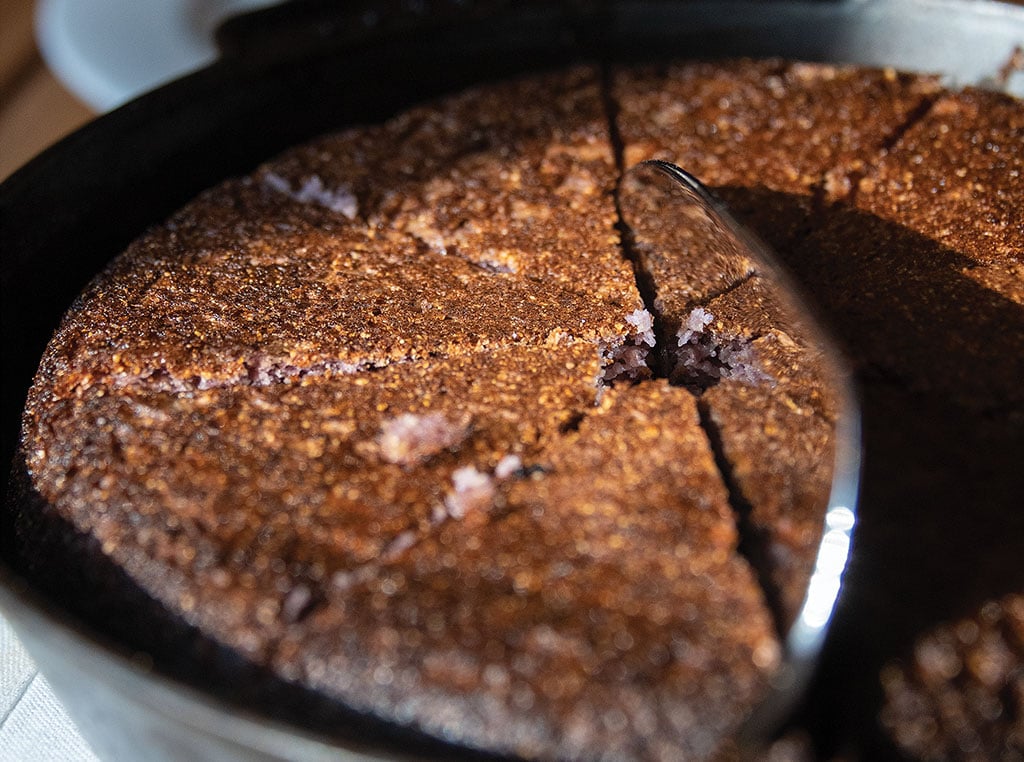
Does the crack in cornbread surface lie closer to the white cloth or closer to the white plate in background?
the white cloth

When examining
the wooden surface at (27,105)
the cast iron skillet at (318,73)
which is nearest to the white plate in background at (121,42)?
the wooden surface at (27,105)

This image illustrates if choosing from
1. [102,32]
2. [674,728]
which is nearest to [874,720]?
[674,728]

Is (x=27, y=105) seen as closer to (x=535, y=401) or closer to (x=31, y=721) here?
(x=31, y=721)

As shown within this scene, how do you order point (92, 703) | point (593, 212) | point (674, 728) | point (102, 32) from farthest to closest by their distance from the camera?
point (102, 32)
point (593, 212)
point (92, 703)
point (674, 728)

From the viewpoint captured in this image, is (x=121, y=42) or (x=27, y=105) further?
(x=27, y=105)

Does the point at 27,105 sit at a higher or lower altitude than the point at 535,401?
lower

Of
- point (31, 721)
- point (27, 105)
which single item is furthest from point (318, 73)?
point (27, 105)

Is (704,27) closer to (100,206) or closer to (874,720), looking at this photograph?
(100,206)
